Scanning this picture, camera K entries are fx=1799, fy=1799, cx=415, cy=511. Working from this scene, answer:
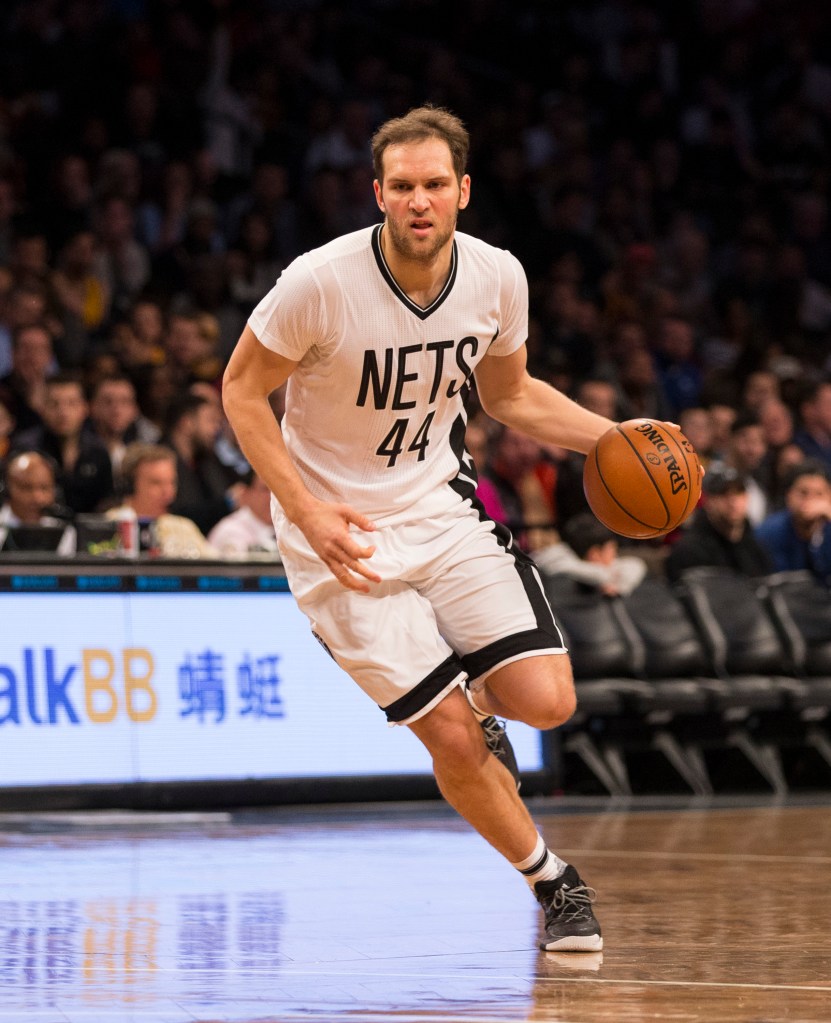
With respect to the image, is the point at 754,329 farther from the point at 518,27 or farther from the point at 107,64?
the point at 107,64

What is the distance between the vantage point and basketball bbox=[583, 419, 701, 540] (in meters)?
5.04

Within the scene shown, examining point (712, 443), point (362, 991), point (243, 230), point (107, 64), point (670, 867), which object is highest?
point (107, 64)

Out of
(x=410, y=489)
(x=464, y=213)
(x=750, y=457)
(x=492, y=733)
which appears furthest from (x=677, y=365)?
(x=410, y=489)

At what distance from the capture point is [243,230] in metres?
12.2

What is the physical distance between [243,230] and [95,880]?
6.88 metres

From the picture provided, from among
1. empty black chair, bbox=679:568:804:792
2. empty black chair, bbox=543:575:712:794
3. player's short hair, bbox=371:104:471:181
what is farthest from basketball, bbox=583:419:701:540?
empty black chair, bbox=679:568:804:792

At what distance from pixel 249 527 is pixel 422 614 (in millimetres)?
4398

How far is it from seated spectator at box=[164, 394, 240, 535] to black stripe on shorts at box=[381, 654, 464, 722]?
15.9ft

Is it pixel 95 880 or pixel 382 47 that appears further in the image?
pixel 382 47

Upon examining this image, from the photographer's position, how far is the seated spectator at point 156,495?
858 centimetres

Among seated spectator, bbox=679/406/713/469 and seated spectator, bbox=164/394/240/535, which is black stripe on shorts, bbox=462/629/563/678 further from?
seated spectator, bbox=679/406/713/469

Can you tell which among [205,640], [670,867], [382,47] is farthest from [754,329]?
[670,867]

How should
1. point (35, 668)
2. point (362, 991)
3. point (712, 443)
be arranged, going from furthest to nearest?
point (712, 443) < point (35, 668) < point (362, 991)

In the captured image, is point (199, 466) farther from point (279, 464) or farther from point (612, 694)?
point (279, 464)
